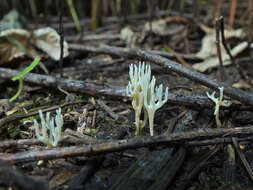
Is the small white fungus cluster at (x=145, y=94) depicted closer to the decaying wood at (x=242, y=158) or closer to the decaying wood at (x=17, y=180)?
the decaying wood at (x=242, y=158)

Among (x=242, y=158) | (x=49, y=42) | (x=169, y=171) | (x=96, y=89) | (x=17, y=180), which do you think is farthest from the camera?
(x=49, y=42)

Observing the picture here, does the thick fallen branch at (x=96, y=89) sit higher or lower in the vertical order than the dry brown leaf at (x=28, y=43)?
lower

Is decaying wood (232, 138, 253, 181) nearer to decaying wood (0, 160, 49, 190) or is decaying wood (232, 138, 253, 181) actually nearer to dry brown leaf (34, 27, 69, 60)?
decaying wood (0, 160, 49, 190)

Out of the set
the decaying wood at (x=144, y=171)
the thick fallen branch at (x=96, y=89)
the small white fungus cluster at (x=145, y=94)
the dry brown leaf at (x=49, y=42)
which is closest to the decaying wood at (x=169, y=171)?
the decaying wood at (x=144, y=171)

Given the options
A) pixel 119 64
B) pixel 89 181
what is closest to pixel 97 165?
pixel 89 181

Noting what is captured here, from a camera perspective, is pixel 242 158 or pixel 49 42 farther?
pixel 49 42

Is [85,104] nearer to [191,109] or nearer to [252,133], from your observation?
[191,109]

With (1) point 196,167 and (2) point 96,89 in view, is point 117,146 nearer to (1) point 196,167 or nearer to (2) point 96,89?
(1) point 196,167

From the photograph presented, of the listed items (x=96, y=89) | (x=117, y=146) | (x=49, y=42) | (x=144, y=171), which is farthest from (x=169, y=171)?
(x=49, y=42)
